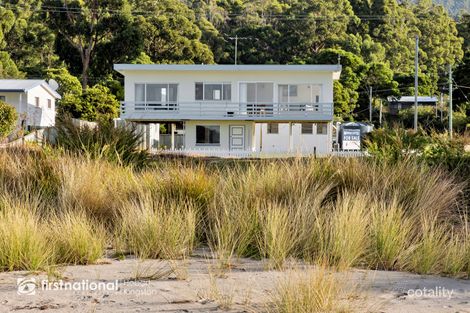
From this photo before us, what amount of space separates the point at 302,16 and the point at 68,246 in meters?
71.9

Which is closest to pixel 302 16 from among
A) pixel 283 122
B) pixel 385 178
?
pixel 283 122

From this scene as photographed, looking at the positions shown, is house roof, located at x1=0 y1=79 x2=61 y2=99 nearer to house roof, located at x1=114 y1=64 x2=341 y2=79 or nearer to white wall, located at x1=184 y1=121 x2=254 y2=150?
house roof, located at x1=114 y1=64 x2=341 y2=79

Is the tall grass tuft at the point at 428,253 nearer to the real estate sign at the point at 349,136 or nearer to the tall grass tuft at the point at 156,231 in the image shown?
the tall grass tuft at the point at 156,231

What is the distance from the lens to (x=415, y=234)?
7.33m

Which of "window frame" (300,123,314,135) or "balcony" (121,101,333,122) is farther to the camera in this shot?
"window frame" (300,123,314,135)

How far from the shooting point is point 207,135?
33781mm

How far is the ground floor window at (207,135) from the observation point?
33625 mm

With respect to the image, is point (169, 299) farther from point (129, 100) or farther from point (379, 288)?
point (129, 100)

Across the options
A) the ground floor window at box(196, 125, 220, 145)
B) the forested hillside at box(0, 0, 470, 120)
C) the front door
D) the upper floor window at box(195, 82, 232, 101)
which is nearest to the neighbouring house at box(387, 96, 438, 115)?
the forested hillside at box(0, 0, 470, 120)

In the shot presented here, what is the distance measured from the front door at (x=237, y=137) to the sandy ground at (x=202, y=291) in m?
27.3

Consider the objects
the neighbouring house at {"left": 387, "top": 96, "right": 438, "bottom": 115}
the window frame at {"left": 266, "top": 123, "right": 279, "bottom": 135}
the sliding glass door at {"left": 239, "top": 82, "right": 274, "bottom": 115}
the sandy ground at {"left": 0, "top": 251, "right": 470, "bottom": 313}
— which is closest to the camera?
the sandy ground at {"left": 0, "top": 251, "right": 470, "bottom": 313}

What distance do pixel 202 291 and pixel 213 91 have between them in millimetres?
28497

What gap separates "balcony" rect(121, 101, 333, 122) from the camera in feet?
107

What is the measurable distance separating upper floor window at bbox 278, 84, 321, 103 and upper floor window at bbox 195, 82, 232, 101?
107 inches
